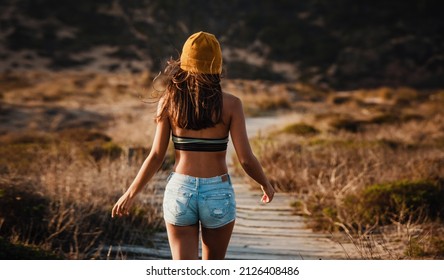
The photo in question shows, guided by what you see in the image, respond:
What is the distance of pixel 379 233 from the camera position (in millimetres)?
7504

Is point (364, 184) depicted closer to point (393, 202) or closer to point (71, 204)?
point (393, 202)

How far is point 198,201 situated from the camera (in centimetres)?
350

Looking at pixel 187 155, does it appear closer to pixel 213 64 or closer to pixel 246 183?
pixel 213 64

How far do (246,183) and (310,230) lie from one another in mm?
2693

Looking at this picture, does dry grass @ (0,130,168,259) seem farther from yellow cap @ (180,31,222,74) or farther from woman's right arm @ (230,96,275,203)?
yellow cap @ (180,31,222,74)

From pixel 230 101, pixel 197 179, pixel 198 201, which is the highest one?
pixel 230 101

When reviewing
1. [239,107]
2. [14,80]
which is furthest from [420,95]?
[239,107]

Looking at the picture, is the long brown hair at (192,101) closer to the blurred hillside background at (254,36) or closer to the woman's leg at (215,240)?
the woman's leg at (215,240)

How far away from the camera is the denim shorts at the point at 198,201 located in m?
3.50

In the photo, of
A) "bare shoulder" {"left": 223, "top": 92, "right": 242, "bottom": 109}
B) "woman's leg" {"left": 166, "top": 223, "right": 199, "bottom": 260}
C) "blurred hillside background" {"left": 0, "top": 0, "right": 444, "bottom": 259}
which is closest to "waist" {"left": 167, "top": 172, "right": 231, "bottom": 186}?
"woman's leg" {"left": 166, "top": 223, "right": 199, "bottom": 260}

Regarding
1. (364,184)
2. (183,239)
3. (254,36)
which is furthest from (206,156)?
(254,36)

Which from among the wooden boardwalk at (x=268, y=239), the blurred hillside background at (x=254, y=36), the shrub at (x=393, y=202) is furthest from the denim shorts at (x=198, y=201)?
the blurred hillside background at (x=254, y=36)

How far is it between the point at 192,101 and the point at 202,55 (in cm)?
26

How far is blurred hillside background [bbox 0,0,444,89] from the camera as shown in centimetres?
5031
